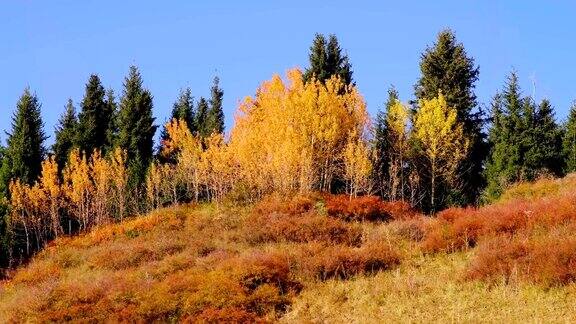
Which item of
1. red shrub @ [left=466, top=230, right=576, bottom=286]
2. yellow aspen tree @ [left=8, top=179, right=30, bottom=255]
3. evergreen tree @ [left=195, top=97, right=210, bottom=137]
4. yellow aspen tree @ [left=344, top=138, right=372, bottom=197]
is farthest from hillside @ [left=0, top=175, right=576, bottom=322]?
evergreen tree @ [left=195, top=97, right=210, bottom=137]

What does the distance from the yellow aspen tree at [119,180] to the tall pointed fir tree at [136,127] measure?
0.78m

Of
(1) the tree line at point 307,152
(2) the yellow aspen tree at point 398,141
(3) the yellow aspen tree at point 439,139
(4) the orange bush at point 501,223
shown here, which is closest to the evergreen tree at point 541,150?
(1) the tree line at point 307,152

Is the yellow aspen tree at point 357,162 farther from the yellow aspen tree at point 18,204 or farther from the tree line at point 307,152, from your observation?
the yellow aspen tree at point 18,204

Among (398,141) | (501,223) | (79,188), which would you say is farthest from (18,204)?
(501,223)

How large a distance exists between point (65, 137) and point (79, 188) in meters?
7.54

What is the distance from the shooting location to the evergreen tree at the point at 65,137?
1885 inches

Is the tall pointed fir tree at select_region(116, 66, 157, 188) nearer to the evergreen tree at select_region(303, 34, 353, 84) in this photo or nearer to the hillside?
the evergreen tree at select_region(303, 34, 353, 84)

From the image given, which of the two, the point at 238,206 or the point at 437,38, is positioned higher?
the point at 437,38

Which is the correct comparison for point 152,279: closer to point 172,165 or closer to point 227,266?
point 227,266

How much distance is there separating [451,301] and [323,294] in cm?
282

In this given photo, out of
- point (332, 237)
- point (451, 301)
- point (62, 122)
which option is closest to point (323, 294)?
point (451, 301)

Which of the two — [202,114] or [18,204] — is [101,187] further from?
[202,114]

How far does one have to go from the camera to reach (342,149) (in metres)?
35.5

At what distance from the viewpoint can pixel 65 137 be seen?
160 ft
